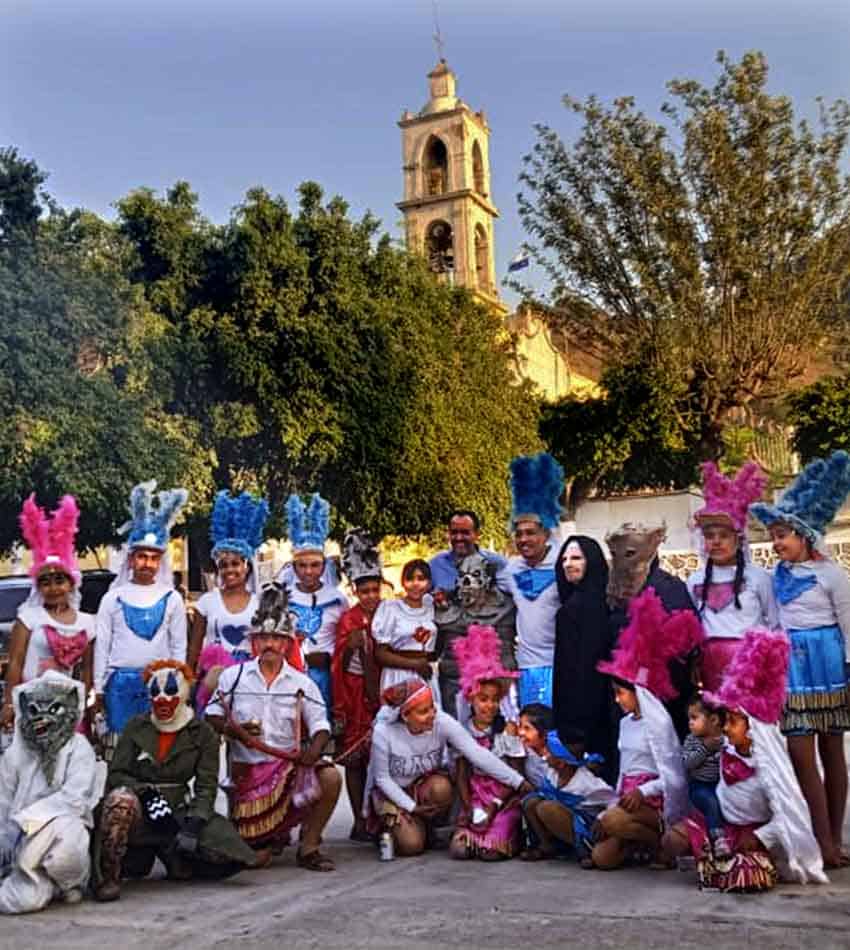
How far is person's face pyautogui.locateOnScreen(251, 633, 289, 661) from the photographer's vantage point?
6492 millimetres

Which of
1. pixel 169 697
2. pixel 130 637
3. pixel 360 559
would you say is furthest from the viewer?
pixel 360 559

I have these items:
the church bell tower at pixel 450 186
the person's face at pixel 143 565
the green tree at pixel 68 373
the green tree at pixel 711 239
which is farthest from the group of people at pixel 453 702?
the church bell tower at pixel 450 186

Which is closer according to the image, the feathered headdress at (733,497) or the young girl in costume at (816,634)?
the young girl in costume at (816,634)

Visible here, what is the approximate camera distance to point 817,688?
5.83 m

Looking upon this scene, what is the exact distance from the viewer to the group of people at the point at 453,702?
5.56 meters

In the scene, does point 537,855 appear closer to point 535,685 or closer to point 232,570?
point 535,685

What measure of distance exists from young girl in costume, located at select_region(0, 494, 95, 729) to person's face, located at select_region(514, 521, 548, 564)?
2551mm

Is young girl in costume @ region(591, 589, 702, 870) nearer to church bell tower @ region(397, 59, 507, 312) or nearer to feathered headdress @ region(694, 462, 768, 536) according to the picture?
feathered headdress @ region(694, 462, 768, 536)

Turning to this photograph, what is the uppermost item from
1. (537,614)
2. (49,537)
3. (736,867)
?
(49,537)

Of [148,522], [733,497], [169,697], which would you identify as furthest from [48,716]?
[733,497]

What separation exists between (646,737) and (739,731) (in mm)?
524

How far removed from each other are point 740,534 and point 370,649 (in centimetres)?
231

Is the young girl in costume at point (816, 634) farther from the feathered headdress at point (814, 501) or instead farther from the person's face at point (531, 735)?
the person's face at point (531, 735)

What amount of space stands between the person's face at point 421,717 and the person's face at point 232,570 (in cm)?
135
